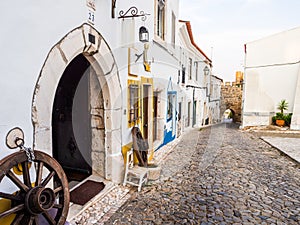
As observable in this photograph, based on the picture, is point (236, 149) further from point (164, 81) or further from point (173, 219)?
point (173, 219)

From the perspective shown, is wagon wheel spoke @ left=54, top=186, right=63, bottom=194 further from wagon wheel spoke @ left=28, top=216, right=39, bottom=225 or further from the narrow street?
the narrow street

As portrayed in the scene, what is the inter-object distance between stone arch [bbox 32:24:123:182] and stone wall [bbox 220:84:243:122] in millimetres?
20499

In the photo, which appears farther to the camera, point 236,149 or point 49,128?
point 236,149

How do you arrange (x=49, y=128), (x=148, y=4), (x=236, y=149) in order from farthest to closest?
(x=236, y=149)
(x=148, y=4)
(x=49, y=128)

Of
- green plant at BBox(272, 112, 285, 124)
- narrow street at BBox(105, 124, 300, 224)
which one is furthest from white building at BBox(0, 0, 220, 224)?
green plant at BBox(272, 112, 285, 124)

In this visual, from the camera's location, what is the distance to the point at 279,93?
1277 centimetres

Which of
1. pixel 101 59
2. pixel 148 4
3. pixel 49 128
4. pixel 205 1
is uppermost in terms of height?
pixel 205 1

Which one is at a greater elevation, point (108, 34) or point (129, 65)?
point (108, 34)

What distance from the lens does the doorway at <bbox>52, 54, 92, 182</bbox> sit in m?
4.59

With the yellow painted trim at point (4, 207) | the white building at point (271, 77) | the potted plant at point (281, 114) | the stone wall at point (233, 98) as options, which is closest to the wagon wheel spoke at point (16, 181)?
the yellow painted trim at point (4, 207)

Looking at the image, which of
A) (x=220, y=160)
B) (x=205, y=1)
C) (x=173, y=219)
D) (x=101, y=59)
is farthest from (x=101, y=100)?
(x=205, y=1)

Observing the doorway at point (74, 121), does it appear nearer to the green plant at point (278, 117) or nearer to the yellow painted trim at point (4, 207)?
the yellow painted trim at point (4, 207)

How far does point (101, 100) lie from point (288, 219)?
11.8 ft

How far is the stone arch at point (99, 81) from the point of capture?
2.52m
